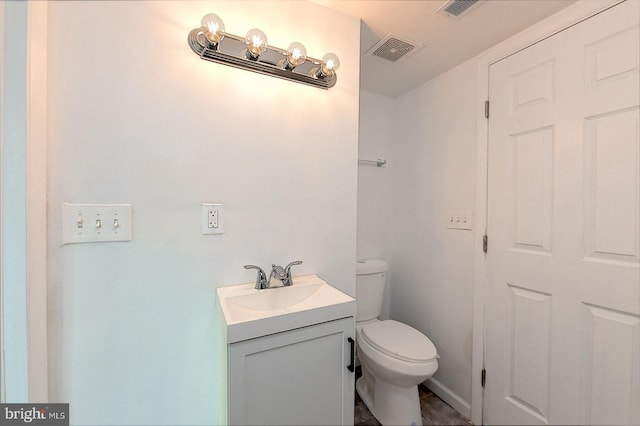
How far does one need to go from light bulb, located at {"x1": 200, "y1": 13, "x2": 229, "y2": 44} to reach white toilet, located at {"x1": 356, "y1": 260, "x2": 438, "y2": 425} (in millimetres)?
1611

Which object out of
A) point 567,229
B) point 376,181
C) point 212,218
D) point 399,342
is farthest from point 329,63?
point 399,342

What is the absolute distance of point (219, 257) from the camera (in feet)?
3.31

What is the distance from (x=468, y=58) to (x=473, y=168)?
2.26ft

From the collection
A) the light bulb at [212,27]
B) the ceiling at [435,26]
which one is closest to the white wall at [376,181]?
the ceiling at [435,26]

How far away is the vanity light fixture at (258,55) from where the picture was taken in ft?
3.05

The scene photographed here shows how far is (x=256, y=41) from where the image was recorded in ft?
3.17

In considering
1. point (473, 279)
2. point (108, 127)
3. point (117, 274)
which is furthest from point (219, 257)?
point (473, 279)

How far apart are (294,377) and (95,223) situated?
847 mm

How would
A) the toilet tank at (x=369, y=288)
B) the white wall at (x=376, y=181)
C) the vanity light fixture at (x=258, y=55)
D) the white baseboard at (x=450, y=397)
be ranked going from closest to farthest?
the vanity light fixture at (x=258, y=55), the white baseboard at (x=450, y=397), the toilet tank at (x=369, y=288), the white wall at (x=376, y=181)

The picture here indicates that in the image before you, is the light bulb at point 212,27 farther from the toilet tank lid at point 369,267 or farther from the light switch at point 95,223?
the toilet tank lid at point 369,267

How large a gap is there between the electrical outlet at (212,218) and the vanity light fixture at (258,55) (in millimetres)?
575

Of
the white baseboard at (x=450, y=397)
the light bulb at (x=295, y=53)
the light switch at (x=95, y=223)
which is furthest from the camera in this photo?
the white baseboard at (x=450, y=397)

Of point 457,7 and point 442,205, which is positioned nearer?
point 457,7

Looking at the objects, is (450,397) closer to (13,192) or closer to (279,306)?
(279,306)
